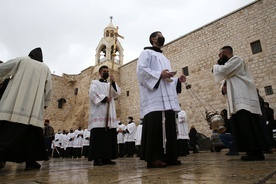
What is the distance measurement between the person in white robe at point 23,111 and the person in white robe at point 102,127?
0.88m

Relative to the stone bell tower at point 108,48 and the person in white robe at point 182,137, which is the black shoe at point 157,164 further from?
the stone bell tower at point 108,48

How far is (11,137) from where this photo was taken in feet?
8.59

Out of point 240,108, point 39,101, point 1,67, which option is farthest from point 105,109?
point 240,108

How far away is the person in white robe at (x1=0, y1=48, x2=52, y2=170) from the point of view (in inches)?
104

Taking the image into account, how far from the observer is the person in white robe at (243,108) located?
9.27ft

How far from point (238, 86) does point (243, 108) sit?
381mm

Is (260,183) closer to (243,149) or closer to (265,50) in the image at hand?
(243,149)

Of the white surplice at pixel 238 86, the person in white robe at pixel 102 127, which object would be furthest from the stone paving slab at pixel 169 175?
the person in white robe at pixel 102 127

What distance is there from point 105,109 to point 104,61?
16737 millimetres

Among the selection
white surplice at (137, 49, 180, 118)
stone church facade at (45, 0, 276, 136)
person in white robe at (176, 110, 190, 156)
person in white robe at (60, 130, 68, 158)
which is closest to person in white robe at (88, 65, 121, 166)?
white surplice at (137, 49, 180, 118)

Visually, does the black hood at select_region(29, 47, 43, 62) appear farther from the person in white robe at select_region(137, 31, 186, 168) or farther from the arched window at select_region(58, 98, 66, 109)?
the arched window at select_region(58, 98, 66, 109)

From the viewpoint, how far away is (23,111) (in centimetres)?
281


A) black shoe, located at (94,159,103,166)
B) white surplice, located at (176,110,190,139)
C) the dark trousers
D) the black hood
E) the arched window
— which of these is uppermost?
the arched window

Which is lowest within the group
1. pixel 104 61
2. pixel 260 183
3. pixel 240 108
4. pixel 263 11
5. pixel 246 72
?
pixel 260 183
